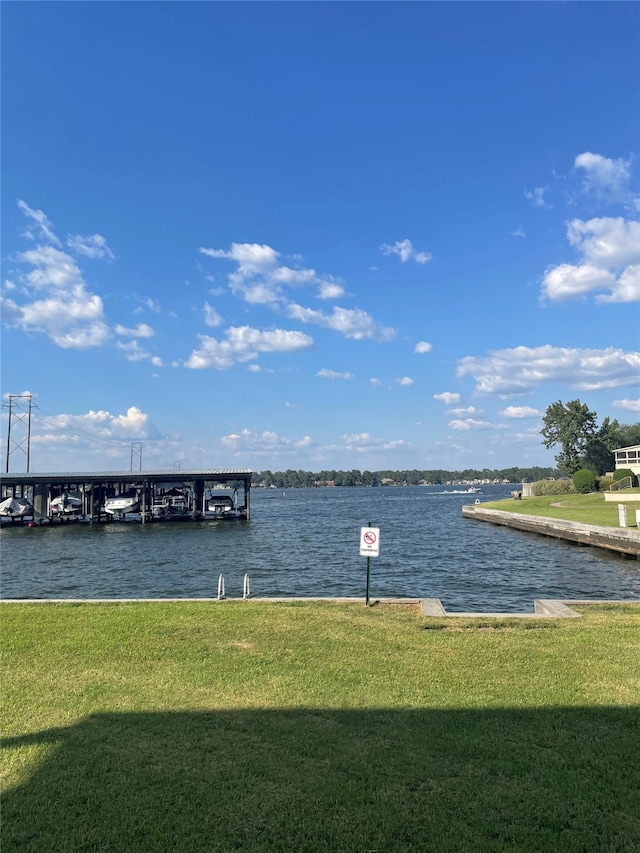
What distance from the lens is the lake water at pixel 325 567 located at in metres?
19.7

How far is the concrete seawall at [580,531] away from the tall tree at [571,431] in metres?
45.8

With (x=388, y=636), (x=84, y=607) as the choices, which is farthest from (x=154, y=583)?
(x=388, y=636)

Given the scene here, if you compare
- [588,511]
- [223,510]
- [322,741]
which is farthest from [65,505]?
[322,741]

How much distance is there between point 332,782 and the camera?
466 cm

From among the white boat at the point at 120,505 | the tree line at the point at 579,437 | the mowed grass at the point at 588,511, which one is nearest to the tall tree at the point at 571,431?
the tree line at the point at 579,437

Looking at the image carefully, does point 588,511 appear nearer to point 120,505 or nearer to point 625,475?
point 625,475

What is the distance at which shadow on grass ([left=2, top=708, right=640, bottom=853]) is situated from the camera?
13.0ft

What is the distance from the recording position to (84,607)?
12.2m

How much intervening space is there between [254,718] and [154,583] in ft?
58.9

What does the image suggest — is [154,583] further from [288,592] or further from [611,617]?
[611,617]

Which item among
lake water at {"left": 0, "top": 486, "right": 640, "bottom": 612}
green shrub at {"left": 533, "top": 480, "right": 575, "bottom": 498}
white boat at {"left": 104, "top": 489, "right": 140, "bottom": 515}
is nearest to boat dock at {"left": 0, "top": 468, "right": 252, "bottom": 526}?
white boat at {"left": 104, "top": 489, "right": 140, "bottom": 515}

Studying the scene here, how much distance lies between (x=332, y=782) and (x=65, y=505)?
70.9 metres

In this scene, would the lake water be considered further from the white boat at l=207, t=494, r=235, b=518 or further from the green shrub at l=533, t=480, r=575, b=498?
the green shrub at l=533, t=480, r=575, b=498

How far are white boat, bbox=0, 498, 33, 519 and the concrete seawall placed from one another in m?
52.5
